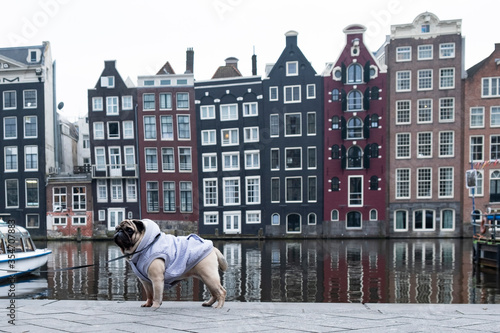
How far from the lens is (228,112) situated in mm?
46969

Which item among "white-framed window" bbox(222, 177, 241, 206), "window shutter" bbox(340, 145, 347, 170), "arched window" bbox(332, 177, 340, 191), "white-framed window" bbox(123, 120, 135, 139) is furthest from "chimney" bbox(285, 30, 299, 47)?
"white-framed window" bbox(123, 120, 135, 139)

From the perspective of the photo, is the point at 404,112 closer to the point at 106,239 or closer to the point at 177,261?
the point at 106,239

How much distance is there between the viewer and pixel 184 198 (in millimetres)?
47031

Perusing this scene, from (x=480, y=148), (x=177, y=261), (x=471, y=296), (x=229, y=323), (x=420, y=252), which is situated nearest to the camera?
(x=229, y=323)

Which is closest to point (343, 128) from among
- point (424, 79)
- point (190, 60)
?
point (424, 79)

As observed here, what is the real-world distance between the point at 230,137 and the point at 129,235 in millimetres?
39130

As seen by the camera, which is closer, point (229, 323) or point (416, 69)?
point (229, 323)

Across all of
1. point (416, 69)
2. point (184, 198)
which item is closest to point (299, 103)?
point (416, 69)

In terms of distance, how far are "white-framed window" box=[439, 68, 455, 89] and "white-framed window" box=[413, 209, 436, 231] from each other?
12.3m

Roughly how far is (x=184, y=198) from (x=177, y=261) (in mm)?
39369

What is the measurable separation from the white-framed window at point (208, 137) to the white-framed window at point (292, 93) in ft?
27.6

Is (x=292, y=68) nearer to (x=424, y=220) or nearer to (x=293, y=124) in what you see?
(x=293, y=124)

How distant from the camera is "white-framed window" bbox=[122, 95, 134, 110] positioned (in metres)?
47.4

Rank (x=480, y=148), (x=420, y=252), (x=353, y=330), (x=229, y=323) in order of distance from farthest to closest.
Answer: (x=480, y=148) < (x=420, y=252) < (x=229, y=323) < (x=353, y=330)
